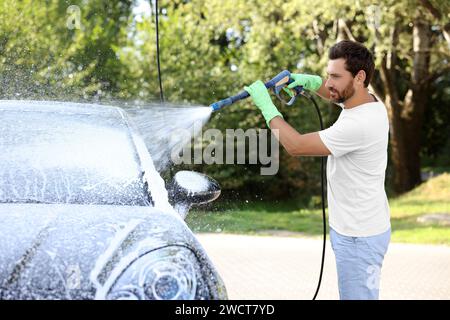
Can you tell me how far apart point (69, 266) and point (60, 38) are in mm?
5049

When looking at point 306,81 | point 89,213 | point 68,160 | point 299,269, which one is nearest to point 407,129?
point 299,269

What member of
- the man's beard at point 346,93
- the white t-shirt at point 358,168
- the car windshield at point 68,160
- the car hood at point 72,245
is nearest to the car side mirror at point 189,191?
the car windshield at point 68,160

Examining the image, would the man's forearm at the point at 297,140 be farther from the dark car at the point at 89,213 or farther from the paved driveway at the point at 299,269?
the paved driveway at the point at 299,269

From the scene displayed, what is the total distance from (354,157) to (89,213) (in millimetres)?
1050

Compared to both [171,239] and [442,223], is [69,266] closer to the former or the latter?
[171,239]

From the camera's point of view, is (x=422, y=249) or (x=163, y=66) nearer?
(x=422, y=249)

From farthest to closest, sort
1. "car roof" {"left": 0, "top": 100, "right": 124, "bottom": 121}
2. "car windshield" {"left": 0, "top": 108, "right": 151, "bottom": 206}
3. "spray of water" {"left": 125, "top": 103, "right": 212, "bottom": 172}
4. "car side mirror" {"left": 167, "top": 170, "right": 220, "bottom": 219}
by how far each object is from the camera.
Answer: "spray of water" {"left": 125, "top": 103, "right": 212, "bottom": 172}, "car roof" {"left": 0, "top": 100, "right": 124, "bottom": 121}, "car side mirror" {"left": 167, "top": 170, "right": 220, "bottom": 219}, "car windshield" {"left": 0, "top": 108, "right": 151, "bottom": 206}

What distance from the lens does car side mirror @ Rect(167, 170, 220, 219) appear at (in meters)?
3.05

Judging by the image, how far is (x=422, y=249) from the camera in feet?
31.2

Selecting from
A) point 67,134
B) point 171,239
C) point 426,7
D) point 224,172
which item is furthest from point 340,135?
point 224,172

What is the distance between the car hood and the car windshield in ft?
0.68

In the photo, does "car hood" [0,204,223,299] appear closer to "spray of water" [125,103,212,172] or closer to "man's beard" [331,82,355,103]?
"man's beard" [331,82,355,103]

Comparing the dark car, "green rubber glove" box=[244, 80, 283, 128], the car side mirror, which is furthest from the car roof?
"green rubber glove" box=[244, 80, 283, 128]
